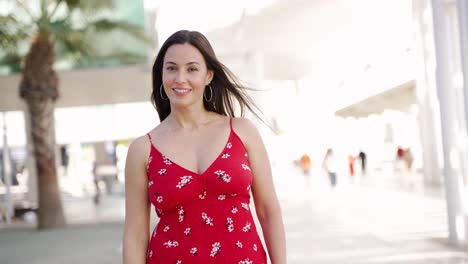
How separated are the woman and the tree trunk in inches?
593

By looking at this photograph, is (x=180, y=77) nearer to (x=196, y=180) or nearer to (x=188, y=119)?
(x=188, y=119)

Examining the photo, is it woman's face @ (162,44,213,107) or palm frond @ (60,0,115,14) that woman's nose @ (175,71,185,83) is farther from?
palm frond @ (60,0,115,14)

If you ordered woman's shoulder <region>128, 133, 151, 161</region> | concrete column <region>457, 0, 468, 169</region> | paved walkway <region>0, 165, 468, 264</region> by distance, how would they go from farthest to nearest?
paved walkway <region>0, 165, 468, 264</region>
concrete column <region>457, 0, 468, 169</region>
woman's shoulder <region>128, 133, 151, 161</region>

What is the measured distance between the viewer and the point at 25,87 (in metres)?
17.0

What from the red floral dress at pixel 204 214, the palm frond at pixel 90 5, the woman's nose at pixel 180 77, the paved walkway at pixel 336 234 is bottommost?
the paved walkway at pixel 336 234

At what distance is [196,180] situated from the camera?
210 centimetres

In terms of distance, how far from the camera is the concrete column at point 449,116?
8477 millimetres

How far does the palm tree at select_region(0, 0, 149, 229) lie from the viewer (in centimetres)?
1683

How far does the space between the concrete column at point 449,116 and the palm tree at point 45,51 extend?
10.0 metres


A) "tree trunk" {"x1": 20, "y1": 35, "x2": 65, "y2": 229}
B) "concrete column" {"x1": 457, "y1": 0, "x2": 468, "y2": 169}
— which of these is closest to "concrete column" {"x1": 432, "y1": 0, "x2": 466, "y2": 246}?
"concrete column" {"x1": 457, "y1": 0, "x2": 468, "y2": 169}

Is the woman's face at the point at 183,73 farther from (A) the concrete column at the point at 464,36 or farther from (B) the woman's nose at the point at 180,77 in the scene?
(A) the concrete column at the point at 464,36

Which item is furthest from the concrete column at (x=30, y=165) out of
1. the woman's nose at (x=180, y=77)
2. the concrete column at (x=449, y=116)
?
the woman's nose at (x=180, y=77)

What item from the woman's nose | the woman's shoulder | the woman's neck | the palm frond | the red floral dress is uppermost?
the palm frond

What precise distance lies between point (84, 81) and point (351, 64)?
13.5 m
